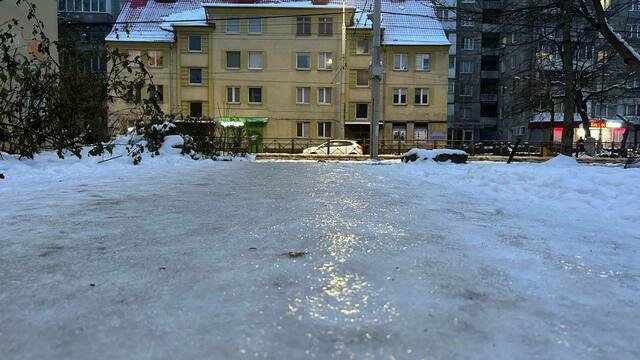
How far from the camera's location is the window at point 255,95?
45.7 m

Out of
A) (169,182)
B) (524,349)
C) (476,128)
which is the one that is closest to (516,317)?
(524,349)

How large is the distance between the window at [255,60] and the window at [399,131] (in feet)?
39.4

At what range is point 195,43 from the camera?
45.4 meters

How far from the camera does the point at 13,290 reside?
9.62 feet

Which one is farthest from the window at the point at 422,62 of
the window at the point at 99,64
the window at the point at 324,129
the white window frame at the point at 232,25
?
the window at the point at 99,64

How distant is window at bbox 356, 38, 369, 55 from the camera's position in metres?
45.2

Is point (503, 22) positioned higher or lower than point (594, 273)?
higher

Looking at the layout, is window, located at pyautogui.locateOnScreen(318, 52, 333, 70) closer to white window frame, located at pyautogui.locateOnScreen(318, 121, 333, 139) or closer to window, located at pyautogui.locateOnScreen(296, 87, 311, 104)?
window, located at pyautogui.locateOnScreen(296, 87, 311, 104)

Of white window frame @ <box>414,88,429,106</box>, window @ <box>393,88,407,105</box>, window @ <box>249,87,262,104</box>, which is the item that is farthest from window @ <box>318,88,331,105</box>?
white window frame @ <box>414,88,429,106</box>

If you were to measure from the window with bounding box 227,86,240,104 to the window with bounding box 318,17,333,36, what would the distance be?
8158mm

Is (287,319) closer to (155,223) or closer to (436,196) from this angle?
(155,223)

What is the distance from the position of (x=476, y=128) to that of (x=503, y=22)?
2151 inches

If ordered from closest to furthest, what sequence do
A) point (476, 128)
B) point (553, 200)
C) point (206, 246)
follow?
point (206, 246), point (553, 200), point (476, 128)

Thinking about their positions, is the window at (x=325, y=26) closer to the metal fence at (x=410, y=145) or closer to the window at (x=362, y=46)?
the window at (x=362, y=46)
